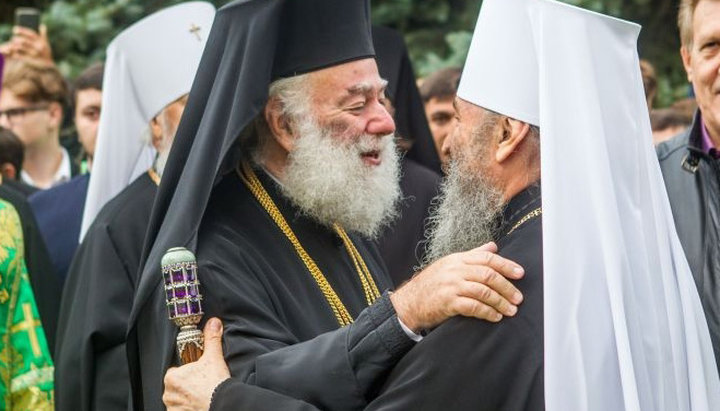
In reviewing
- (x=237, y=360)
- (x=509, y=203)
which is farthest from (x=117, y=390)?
(x=509, y=203)

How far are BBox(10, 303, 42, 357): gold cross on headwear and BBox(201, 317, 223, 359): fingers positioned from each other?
164 centimetres

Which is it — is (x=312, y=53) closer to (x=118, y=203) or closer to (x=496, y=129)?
(x=496, y=129)

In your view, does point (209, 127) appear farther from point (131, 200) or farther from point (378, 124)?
point (131, 200)

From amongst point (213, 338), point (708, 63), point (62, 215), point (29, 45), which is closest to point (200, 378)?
point (213, 338)

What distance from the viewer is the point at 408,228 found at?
667cm

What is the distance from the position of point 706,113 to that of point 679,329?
5.12 ft

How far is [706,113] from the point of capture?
5109mm

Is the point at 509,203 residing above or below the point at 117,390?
above

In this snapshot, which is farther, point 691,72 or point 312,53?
point 691,72

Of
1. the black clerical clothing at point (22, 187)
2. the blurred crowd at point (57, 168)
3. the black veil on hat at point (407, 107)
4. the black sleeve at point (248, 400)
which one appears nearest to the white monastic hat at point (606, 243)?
the blurred crowd at point (57, 168)

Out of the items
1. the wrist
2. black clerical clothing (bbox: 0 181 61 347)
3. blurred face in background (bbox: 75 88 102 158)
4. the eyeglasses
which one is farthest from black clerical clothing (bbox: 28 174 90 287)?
the wrist

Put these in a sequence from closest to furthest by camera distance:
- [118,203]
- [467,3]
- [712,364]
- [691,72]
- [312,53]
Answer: [712,364] < [312,53] < [691,72] < [118,203] < [467,3]

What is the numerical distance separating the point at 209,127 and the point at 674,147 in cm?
183

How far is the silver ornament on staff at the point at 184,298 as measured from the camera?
13.8ft
